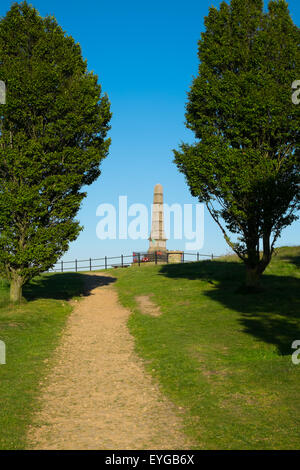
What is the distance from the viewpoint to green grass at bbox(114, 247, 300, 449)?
8.87m

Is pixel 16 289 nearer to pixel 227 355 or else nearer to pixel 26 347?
pixel 26 347

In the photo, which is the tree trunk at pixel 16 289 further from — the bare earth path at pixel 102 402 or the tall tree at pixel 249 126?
the tall tree at pixel 249 126

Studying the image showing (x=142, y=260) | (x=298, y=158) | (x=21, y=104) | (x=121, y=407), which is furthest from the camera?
(x=142, y=260)

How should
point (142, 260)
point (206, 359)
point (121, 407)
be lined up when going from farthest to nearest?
point (142, 260) < point (206, 359) < point (121, 407)

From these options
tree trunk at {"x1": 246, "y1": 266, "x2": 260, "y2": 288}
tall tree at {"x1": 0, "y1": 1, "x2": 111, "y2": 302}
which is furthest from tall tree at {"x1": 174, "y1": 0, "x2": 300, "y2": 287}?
tall tree at {"x1": 0, "y1": 1, "x2": 111, "y2": 302}

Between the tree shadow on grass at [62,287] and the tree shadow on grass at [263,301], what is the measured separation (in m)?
6.18

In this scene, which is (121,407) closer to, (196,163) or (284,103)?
(196,163)

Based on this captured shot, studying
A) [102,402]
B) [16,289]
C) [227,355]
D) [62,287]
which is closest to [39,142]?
[16,289]

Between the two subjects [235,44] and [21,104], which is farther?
[235,44]

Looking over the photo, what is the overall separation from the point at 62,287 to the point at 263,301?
593 inches

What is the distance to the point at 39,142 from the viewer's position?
2312 centimetres

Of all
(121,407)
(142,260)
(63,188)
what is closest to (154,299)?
(63,188)
